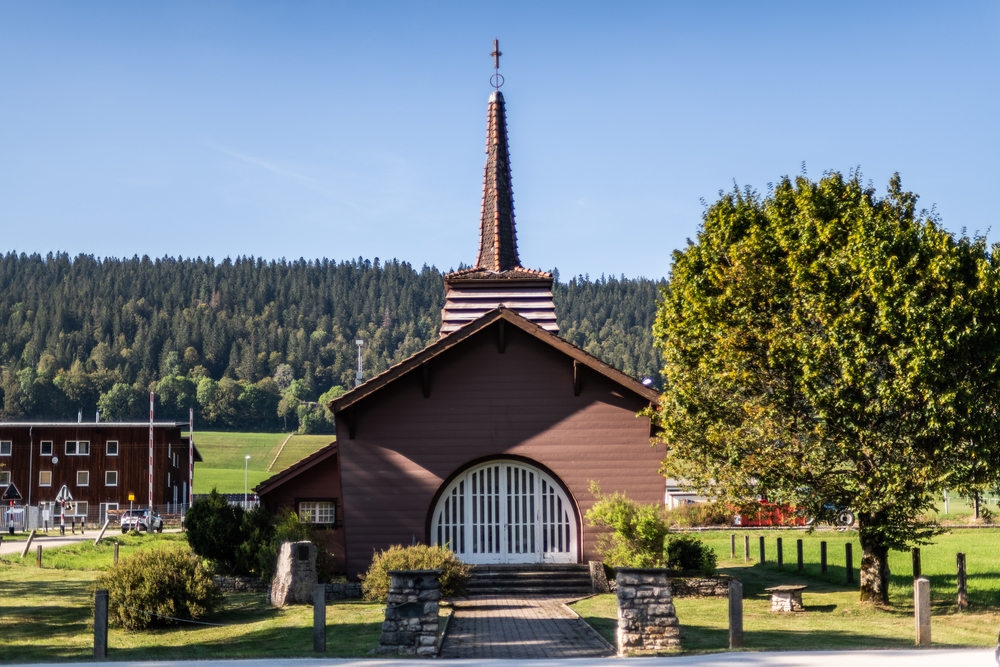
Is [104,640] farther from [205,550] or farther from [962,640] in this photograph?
[962,640]

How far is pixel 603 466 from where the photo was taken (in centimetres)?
2681

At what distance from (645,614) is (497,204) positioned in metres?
20.3

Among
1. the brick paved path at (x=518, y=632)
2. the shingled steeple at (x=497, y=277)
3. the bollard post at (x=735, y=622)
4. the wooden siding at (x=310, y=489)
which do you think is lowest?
the brick paved path at (x=518, y=632)

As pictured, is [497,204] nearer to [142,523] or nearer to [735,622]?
[735,622]

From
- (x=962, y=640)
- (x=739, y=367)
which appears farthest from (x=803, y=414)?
(x=962, y=640)

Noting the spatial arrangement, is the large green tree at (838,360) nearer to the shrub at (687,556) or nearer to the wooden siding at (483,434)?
the wooden siding at (483,434)

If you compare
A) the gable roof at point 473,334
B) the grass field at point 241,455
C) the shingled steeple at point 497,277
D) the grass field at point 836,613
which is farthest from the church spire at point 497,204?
the grass field at point 241,455

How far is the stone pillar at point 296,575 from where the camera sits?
915 inches

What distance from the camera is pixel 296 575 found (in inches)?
916

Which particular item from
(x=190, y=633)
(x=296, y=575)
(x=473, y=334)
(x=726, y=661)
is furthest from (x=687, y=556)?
(x=190, y=633)

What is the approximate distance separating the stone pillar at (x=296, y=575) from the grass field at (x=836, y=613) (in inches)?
243

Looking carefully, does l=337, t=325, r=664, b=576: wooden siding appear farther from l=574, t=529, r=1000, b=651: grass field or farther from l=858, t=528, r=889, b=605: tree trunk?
l=858, t=528, r=889, b=605: tree trunk

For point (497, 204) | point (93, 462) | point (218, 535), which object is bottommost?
point (218, 535)

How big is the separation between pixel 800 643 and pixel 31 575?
26.5 m
